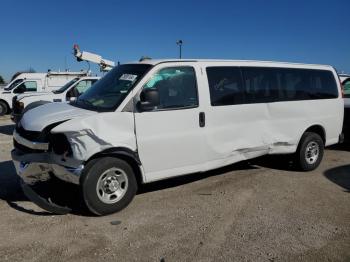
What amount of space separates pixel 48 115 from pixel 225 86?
8.47ft

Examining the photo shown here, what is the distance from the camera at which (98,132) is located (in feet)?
15.1

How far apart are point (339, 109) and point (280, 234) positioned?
4.08m

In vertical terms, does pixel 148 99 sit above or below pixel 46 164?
above

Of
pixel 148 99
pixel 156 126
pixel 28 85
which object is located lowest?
pixel 156 126

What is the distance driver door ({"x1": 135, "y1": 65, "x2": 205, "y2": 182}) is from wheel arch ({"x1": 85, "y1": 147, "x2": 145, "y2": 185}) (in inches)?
2.9

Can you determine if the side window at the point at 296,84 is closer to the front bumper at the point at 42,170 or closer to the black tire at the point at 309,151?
the black tire at the point at 309,151

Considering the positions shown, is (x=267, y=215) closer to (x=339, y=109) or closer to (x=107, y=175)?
(x=107, y=175)

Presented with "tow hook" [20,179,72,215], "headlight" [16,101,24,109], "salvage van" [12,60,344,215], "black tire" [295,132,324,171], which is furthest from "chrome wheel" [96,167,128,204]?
"headlight" [16,101,24,109]

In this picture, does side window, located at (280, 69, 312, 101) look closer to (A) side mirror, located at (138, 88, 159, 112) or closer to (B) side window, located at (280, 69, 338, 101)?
(B) side window, located at (280, 69, 338, 101)

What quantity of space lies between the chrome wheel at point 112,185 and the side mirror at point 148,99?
86 cm

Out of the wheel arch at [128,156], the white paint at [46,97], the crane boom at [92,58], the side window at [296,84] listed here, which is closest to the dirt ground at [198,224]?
the wheel arch at [128,156]

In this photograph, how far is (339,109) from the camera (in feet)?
24.6

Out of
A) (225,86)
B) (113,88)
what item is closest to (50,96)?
(113,88)

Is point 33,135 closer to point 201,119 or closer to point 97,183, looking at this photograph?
point 97,183
